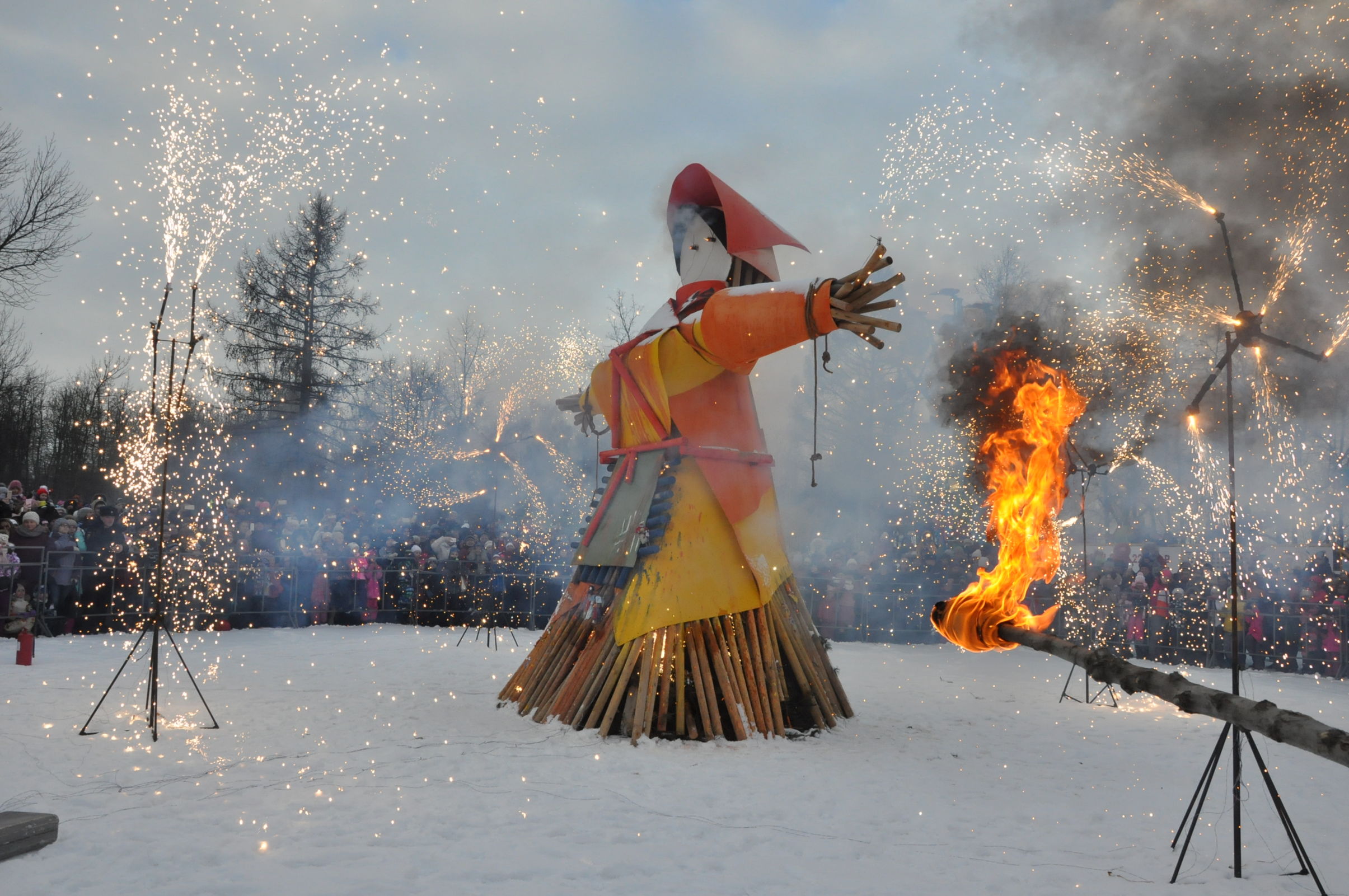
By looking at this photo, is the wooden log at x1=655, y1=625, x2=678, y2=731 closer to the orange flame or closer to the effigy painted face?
the orange flame

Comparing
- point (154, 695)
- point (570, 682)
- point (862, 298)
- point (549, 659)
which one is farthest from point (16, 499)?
point (862, 298)

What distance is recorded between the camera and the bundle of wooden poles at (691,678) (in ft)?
23.5

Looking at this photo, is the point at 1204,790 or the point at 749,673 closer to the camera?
the point at 1204,790

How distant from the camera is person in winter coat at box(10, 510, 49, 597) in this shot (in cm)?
1318

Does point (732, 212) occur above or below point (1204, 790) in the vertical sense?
above

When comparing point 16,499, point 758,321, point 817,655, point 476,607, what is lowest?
point 476,607

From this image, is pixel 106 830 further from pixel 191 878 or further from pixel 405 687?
pixel 405 687

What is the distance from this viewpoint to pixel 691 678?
Answer: 24.3ft

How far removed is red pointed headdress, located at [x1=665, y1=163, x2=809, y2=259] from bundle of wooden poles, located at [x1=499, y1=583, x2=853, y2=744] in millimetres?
3122

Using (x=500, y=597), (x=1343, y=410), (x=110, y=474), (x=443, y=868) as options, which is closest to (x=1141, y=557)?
(x=1343, y=410)

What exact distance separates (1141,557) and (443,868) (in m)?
15.3

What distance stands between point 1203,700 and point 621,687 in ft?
14.8

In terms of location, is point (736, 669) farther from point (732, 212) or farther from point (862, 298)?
point (732, 212)

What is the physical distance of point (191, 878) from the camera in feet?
13.7
